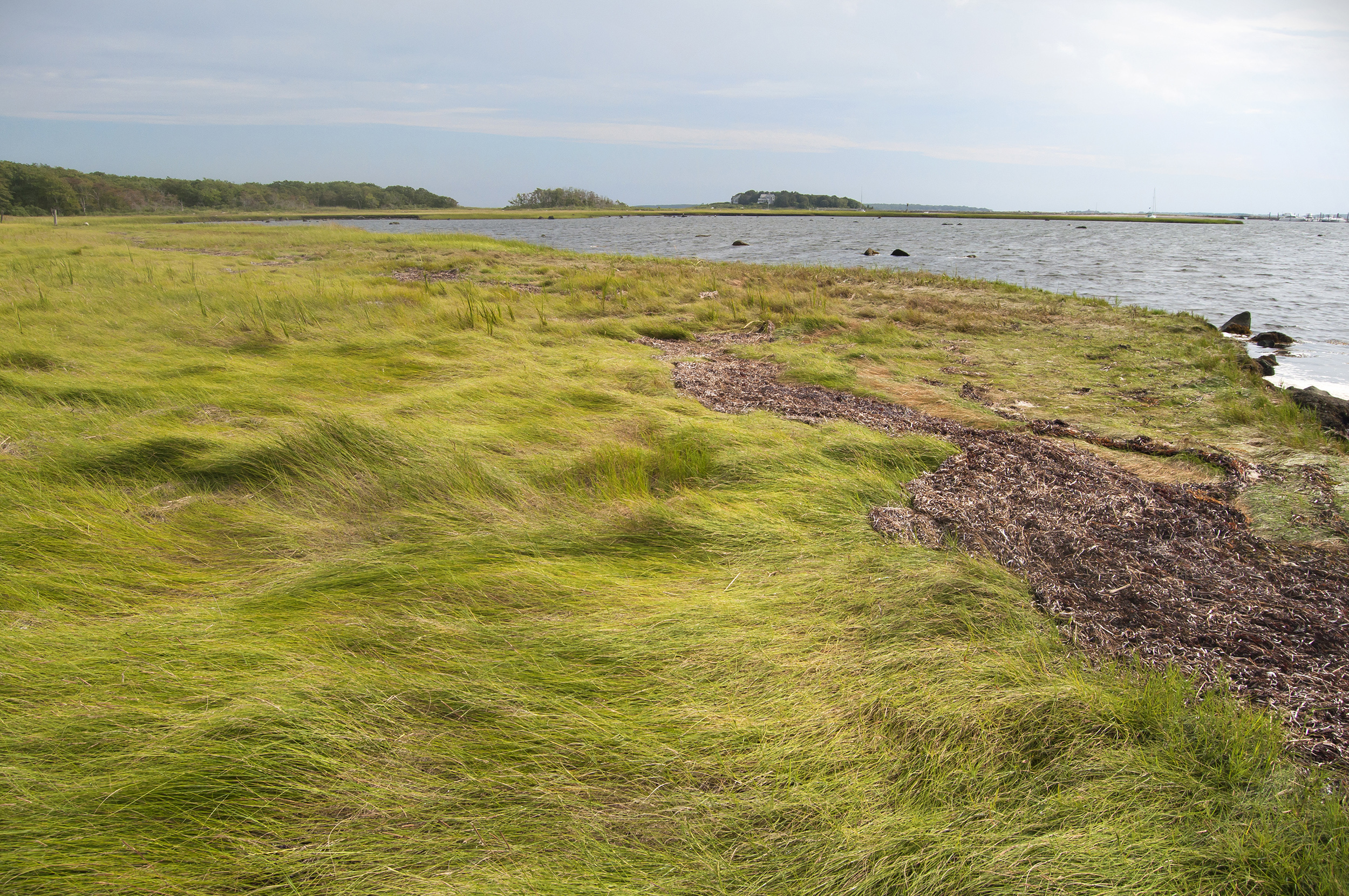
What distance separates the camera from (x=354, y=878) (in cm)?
145

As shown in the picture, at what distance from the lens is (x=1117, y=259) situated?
31.9 m

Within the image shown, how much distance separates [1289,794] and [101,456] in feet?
18.4

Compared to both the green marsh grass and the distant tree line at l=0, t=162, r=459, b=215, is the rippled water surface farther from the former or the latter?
the distant tree line at l=0, t=162, r=459, b=215

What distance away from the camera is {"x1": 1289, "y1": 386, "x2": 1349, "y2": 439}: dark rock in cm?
619

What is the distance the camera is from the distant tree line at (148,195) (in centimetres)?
7381

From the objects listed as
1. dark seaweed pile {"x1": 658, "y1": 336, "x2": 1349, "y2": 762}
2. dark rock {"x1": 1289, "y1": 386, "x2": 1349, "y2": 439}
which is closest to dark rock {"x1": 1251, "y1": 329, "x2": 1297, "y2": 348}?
dark rock {"x1": 1289, "y1": 386, "x2": 1349, "y2": 439}

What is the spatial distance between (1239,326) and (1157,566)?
14.7 metres

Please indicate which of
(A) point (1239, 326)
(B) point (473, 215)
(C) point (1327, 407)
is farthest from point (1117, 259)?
(B) point (473, 215)

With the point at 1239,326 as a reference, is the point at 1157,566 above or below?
below

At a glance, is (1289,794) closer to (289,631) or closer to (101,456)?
(289,631)

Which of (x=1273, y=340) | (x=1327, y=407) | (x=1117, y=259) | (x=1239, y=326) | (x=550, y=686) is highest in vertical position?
(x=1117, y=259)

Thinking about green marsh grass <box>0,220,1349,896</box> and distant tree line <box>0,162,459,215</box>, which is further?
distant tree line <box>0,162,459,215</box>

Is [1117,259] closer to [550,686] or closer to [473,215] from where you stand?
[550,686]

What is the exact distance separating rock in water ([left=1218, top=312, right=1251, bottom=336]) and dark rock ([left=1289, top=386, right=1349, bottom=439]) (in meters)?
8.00
